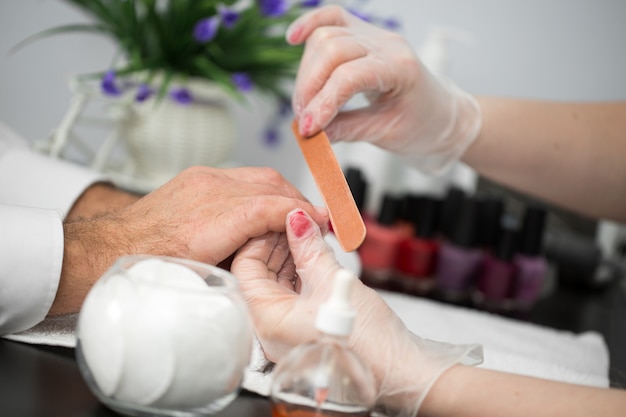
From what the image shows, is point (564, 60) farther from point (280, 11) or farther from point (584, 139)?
point (280, 11)

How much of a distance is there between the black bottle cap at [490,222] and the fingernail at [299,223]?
744 millimetres

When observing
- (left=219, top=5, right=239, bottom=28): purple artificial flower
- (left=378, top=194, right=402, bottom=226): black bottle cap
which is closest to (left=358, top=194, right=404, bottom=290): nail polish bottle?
(left=378, top=194, right=402, bottom=226): black bottle cap

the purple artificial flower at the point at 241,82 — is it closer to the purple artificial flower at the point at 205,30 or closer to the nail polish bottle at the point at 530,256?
the purple artificial flower at the point at 205,30

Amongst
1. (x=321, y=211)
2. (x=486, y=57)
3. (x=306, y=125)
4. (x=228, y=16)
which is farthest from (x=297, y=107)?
(x=486, y=57)

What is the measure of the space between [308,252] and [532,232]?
0.79 m

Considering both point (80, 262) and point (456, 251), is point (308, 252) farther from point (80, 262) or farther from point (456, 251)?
point (456, 251)

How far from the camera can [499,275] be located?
1258mm

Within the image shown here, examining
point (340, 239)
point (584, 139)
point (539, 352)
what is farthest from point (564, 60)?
point (340, 239)

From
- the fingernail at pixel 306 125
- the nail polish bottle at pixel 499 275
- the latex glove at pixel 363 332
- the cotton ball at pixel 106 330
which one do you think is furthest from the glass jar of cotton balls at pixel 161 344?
the nail polish bottle at pixel 499 275

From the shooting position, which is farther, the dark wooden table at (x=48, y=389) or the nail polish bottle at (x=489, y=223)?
the nail polish bottle at (x=489, y=223)

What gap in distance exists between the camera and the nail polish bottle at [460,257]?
1270 millimetres

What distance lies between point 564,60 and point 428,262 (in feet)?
2.06

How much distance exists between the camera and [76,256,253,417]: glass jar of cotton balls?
389 millimetres

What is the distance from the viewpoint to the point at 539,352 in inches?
36.5
